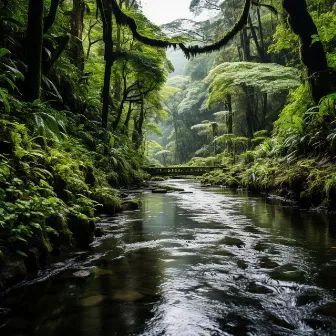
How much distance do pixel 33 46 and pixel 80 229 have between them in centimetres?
393

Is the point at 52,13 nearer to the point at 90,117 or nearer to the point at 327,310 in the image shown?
the point at 90,117

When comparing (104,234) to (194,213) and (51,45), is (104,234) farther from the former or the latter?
(51,45)

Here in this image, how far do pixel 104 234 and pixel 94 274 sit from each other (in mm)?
1649

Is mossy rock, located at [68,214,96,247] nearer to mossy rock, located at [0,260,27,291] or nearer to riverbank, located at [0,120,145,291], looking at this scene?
riverbank, located at [0,120,145,291]

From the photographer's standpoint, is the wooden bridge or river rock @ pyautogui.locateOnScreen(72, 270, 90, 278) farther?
the wooden bridge

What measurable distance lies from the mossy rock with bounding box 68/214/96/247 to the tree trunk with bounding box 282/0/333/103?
859 centimetres

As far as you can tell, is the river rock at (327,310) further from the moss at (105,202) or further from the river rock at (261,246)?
the moss at (105,202)

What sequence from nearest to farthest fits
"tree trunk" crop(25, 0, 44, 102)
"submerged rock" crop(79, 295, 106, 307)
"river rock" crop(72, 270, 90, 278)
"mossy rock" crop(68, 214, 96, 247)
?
"submerged rock" crop(79, 295, 106, 307)
"river rock" crop(72, 270, 90, 278)
"mossy rock" crop(68, 214, 96, 247)
"tree trunk" crop(25, 0, 44, 102)

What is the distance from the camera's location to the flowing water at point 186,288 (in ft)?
6.51

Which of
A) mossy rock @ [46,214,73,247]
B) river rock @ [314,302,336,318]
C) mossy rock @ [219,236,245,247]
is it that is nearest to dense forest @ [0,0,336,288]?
mossy rock @ [46,214,73,247]

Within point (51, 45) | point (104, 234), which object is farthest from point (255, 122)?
point (104, 234)

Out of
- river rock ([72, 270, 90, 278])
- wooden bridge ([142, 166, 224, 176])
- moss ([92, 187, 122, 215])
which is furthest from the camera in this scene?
wooden bridge ([142, 166, 224, 176])

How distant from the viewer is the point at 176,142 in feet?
155

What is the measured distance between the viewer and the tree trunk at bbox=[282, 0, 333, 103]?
931 cm
